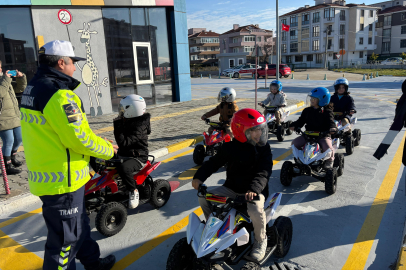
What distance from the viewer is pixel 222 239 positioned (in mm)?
2645

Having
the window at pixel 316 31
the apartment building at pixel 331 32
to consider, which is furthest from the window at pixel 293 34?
the window at pixel 316 31

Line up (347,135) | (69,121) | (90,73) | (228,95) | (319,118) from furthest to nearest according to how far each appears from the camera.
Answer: (90,73)
(347,135)
(228,95)
(319,118)
(69,121)

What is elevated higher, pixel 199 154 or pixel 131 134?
pixel 131 134

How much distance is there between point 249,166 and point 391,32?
85.5 m

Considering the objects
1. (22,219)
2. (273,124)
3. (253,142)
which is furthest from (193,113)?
(253,142)

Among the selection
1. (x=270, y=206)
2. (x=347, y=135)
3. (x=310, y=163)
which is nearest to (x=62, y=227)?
(x=270, y=206)

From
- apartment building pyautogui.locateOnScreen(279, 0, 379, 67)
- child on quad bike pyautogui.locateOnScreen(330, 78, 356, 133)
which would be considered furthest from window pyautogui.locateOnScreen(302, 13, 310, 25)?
child on quad bike pyautogui.locateOnScreen(330, 78, 356, 133)

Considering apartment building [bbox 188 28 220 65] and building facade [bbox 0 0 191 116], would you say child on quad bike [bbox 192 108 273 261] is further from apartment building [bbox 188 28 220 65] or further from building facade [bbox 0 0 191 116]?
apartment building [bbox 188 28 220 65]

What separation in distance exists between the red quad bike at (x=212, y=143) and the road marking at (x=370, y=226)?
117 inches

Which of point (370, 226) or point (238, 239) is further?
point (370, 226)

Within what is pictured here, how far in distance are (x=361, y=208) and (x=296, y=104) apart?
10.6 metres

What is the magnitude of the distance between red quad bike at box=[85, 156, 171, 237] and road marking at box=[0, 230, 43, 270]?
0.75 meters

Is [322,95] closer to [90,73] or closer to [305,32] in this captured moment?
[90,73]

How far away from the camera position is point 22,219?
174 inches
